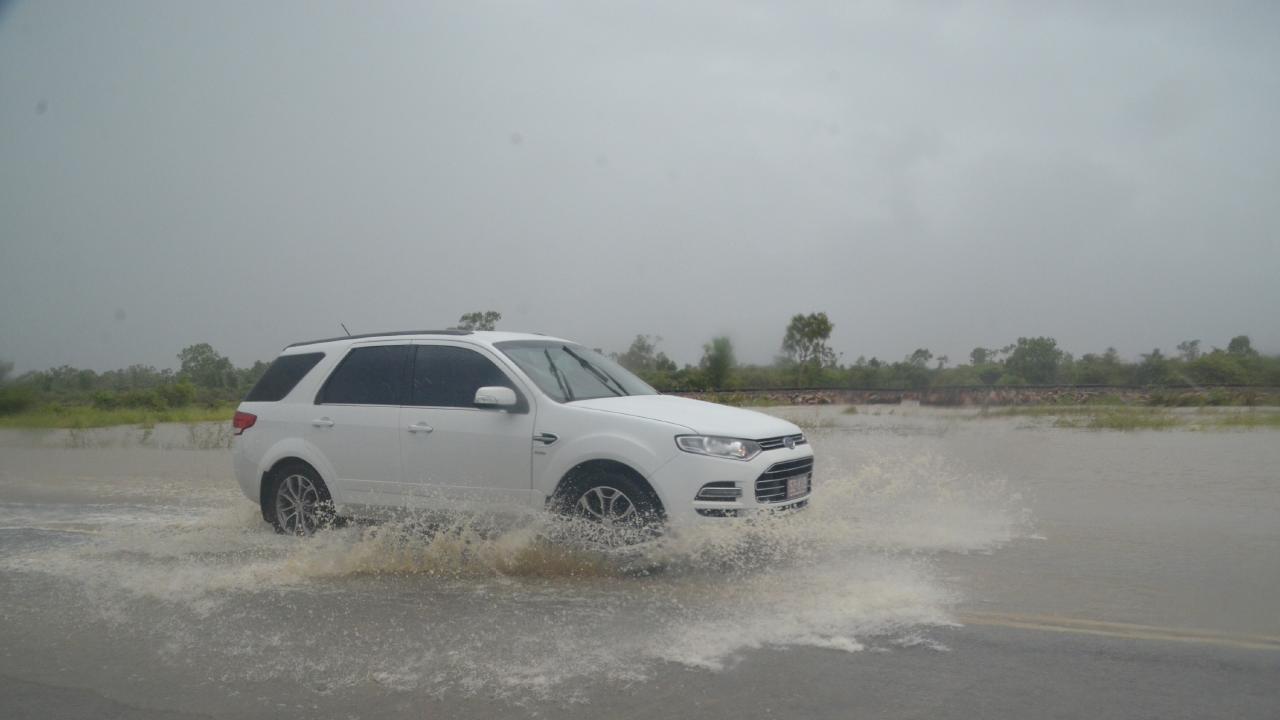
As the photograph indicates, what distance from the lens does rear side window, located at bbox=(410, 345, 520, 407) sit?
8109 mm

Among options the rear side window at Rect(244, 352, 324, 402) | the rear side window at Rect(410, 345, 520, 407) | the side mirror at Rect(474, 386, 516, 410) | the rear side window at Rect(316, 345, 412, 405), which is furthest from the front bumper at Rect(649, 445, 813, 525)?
the rear side window at Rect(244, 352, 324, 402)

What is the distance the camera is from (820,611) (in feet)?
19.3

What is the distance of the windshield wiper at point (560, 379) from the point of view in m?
7.86

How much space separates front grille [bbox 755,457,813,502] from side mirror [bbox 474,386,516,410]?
6.55 feet

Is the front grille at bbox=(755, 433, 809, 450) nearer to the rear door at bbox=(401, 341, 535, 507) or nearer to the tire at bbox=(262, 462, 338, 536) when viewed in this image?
the rear door at bbox=(401, 341, 535, 507)

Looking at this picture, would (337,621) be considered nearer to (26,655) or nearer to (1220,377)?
(26,655)

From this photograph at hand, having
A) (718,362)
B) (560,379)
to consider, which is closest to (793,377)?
(718,362)

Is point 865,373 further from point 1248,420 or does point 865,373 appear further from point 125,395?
point 125,395

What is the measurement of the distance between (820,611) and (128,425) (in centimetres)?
3258

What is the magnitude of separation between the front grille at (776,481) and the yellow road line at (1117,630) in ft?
5.52

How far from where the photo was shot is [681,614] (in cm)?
596

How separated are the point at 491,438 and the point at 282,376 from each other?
9.20ft

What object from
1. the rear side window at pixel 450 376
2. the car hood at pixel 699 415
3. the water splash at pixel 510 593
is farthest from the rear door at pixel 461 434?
the car hood at pixel 699 415

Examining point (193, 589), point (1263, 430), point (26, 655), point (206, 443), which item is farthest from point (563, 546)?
point (206, 443)
